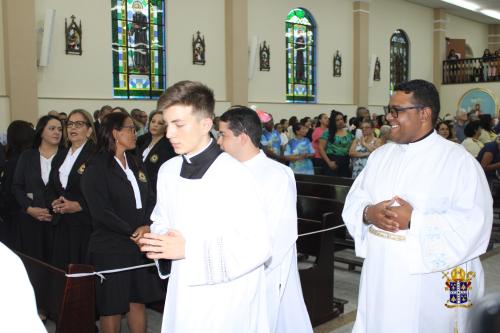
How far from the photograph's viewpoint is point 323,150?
9.05m

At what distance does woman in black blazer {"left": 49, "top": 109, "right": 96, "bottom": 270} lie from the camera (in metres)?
4.26

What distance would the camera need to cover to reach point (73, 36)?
466 inches

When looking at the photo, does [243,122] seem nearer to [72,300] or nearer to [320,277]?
[72,300]

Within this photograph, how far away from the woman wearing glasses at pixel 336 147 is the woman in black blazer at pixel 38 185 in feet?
16.5

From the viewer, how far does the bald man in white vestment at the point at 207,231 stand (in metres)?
2.12

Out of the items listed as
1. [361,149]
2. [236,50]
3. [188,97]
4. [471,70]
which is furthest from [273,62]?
[188,97]

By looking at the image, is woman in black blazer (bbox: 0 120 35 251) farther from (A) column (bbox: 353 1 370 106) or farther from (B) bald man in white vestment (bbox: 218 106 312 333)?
(A) column (bbox: 353 1 370 106)

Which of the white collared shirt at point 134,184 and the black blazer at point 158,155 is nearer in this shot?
the white collared shirt at point 134,184

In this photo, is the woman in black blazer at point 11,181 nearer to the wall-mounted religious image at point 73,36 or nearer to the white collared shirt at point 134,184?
the white collared shirt at point 134,184

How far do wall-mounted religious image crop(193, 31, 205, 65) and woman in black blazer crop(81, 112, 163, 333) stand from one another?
10.8 meters

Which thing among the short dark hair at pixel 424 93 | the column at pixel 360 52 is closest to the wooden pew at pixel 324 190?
the short dark hair at pixel 424 93

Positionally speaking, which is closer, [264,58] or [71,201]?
[71,201]

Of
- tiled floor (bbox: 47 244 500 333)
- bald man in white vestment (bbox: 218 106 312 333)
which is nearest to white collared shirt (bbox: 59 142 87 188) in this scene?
tiled floor (bbox: 47 244 500 333)

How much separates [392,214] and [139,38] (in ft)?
38.6
